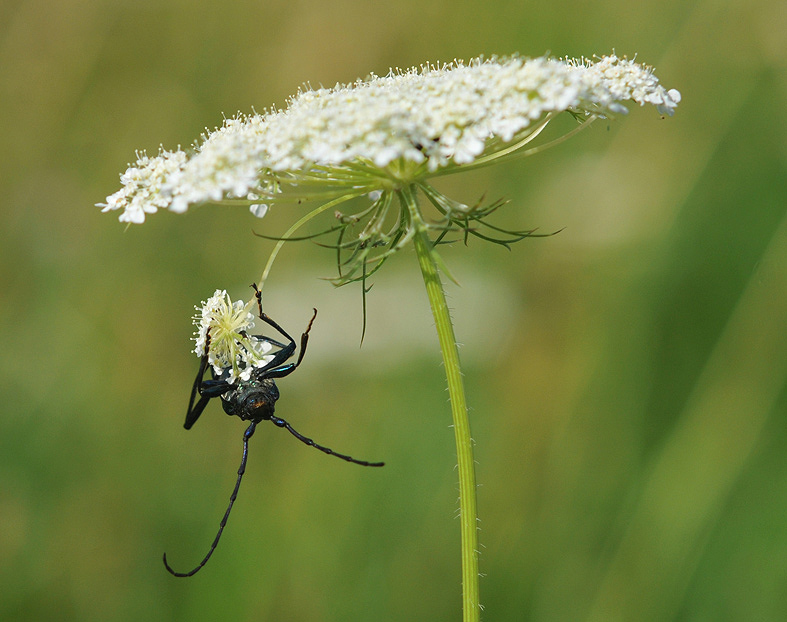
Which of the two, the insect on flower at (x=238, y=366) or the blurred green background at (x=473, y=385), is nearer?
the insect on flower at (x=238, y=366)

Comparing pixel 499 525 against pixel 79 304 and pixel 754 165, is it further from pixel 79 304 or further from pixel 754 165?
pixel 79 304

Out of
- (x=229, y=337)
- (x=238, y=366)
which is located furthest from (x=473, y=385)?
(x=229, y=337)

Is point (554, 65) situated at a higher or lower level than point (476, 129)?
higher

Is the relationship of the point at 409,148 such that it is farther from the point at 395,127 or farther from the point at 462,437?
the point at 462,437

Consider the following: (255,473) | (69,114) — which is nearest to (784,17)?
(255,473)

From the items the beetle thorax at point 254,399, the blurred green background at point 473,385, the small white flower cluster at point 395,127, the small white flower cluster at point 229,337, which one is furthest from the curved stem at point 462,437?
the blurred green background at point 473,385

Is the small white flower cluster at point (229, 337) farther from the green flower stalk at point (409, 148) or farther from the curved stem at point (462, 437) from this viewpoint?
the curved stem at point (462, 437)
